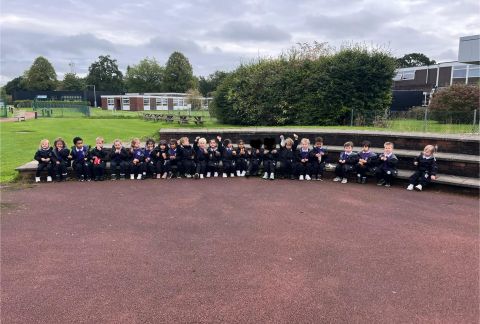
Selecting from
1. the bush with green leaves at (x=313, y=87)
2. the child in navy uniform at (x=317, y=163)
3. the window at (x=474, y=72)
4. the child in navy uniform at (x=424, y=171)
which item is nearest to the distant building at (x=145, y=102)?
the window at (x=474, y=72)

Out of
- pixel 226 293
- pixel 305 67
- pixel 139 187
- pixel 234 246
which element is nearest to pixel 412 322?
pixel 226 293

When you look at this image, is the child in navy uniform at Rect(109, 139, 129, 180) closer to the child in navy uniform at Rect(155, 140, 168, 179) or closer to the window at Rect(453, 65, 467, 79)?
the child in navy uniform at Rect(155, 140, 168, 179)

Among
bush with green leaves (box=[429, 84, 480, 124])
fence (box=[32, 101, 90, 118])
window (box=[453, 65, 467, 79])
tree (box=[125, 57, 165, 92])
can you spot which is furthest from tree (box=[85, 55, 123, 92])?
bush with green leaves (box=[429, 84, 480, 124])

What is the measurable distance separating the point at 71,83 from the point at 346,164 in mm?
103175

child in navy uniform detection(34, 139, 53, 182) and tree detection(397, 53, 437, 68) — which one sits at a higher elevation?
tree detection(397, 53, 437, 68)

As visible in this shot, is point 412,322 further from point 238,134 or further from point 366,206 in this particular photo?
point 238,134

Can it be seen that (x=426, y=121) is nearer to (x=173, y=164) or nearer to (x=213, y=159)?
(x=213, y=159)

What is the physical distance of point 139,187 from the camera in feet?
28.0

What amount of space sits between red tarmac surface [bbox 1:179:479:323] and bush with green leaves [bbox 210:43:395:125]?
817 centimetres

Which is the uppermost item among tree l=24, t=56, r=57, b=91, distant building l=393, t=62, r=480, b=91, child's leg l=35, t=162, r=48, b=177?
tree l=24, t=56, r=57, b=91

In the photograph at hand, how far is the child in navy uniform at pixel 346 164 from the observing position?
9101 millimetres

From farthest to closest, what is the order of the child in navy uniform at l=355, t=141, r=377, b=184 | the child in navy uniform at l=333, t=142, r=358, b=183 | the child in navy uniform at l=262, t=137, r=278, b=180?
1. the child in navy uniform at l=262, t=137, r=278, b=180
2. the child in navy uniform at l=333, t=142, r=358, b=183
3. the child in navy uniform at l=355, t=141, r=377, b=184

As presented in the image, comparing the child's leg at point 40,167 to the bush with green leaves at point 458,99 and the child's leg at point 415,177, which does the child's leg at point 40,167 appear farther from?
the bush with green leaves at point 458,99

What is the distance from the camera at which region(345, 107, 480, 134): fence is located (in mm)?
11469
